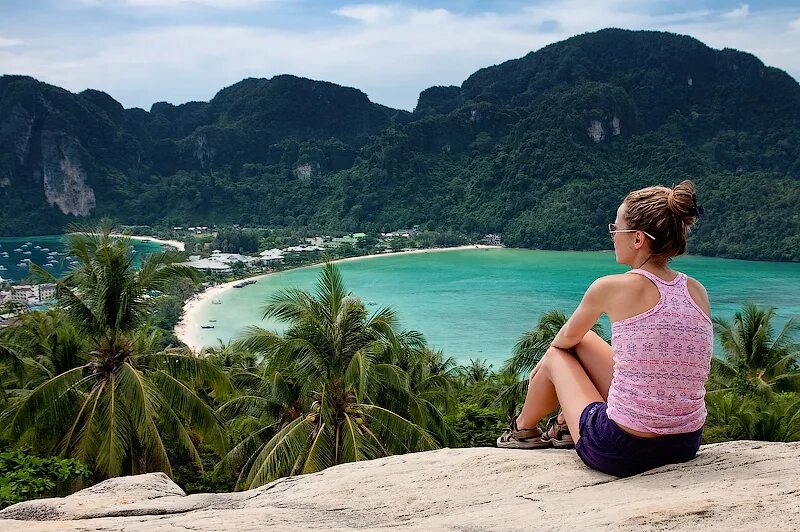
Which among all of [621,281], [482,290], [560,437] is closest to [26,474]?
[560,437]

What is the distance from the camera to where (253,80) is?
470 ft

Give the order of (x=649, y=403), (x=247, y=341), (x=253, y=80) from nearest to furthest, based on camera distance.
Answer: (x=649, y=403), (x=247, y=341), (x=253, y=80)

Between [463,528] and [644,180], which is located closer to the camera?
[463,528]

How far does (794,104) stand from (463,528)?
402ft

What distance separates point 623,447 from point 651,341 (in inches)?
14.6

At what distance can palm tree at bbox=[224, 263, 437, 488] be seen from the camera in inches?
221

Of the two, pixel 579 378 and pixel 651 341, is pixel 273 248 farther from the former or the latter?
pixel 651 341

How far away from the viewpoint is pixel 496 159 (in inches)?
3524

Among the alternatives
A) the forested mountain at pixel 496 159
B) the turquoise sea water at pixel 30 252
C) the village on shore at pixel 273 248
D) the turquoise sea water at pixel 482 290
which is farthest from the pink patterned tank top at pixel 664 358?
the forested mountain at pixel 496 159

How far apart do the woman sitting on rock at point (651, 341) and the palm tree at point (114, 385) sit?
462 cm

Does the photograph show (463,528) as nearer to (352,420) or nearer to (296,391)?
(352,420)

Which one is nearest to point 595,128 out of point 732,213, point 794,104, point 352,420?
point 732,213

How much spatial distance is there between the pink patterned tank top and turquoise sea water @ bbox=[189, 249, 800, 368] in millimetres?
27992

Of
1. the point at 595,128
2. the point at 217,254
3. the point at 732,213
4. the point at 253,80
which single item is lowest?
the point at 217,254
